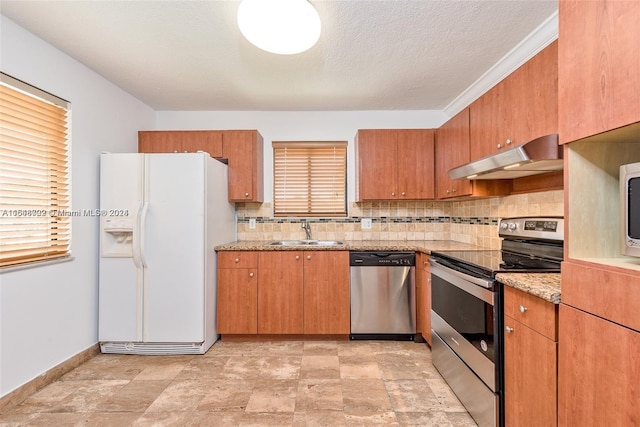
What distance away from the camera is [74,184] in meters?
2.59

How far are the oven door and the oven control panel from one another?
21.6 inches

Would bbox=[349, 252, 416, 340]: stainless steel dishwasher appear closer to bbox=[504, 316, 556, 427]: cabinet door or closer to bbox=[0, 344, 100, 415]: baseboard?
bbox=[504, 316, 556, 427]: cabinet door

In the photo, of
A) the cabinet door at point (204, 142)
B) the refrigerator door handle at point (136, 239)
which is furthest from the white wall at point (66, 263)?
the cabinet door at point (204, 142)

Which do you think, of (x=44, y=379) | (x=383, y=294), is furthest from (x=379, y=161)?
(x=44, y=379)

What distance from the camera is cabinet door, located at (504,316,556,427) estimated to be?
4.30 ft

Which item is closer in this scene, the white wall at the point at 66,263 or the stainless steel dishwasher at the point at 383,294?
the white wall at the point at 66,263

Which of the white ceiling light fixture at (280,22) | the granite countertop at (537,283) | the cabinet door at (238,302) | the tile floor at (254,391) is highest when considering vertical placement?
the white ceiling light fixture at (280,22)

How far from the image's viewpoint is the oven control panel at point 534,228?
6.30 feet

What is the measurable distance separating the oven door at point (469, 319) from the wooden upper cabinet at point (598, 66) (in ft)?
2.82

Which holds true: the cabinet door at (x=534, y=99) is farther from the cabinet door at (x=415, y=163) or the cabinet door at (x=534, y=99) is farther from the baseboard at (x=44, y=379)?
the baseboard at (x=44, y=379)

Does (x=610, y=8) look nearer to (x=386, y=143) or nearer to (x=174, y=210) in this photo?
(x=386, y=143)

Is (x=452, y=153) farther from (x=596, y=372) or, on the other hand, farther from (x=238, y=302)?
(x=238, y=302)

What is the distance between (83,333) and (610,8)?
367 cm

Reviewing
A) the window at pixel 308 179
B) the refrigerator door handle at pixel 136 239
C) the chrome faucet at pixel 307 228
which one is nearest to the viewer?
the refrigerator door handle at pixel 136 239
